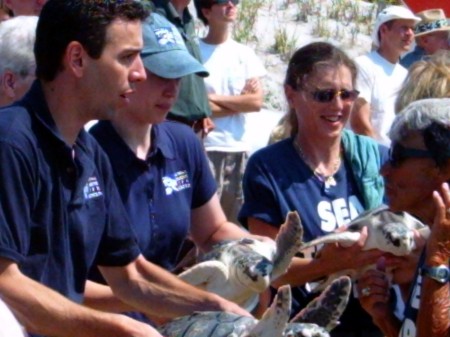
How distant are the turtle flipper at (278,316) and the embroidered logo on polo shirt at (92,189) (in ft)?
2.42

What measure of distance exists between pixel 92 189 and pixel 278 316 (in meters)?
0.80

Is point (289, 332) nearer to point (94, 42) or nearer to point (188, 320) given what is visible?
point (188, 320)

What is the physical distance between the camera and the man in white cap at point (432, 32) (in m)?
8.83

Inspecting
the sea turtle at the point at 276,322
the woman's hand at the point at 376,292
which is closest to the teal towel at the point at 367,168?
the woman's hand at the point at 376,292

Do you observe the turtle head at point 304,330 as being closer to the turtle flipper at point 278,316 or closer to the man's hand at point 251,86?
the turtle flipper at point 278,316

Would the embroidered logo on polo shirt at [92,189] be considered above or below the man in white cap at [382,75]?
above

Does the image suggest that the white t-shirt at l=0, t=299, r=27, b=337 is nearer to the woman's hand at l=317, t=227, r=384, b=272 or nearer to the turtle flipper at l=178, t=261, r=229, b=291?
the turtle flipper at l=178, t=261, r=229, b=291

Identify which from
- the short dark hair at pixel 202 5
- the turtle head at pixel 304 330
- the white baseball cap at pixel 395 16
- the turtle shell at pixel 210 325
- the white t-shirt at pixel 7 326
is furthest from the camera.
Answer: the white baseball cap at pixel 395 16

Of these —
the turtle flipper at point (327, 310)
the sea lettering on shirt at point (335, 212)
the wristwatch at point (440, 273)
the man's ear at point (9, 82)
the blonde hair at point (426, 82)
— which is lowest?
the sea lettering on shirt at point (335, 212)

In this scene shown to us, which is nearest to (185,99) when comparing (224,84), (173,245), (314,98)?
(224,84)

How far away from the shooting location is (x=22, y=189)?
3.28 meters

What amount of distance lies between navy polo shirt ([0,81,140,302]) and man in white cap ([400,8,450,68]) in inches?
217

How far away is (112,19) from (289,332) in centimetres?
106

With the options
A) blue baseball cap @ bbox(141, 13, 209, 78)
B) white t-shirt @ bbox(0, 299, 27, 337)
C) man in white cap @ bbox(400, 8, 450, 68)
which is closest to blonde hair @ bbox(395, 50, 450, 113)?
blue baseball cap @ bbox(141, 13, 209, 78)
